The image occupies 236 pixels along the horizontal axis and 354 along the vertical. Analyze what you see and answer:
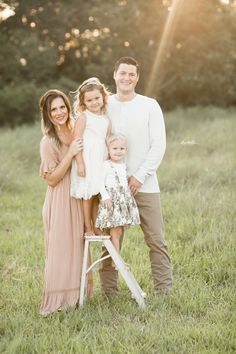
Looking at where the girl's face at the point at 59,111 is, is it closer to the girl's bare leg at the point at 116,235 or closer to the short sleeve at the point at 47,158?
the short sleeve at the point at 47,158

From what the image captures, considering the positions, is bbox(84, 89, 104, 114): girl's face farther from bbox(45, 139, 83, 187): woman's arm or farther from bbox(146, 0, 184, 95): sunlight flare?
bbox(146, 0, 184, 95): sunlight flare

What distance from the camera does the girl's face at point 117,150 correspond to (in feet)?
15.3

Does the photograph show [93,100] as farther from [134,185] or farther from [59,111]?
[134,185]

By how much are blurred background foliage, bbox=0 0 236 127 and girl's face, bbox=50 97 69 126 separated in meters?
20.4

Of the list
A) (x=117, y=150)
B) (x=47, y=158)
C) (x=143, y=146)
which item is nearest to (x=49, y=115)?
(x=47, y=158)

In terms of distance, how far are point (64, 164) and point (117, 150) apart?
0.43m

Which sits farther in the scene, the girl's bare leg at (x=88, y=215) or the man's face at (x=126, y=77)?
the man's face at (x=126, y=77)

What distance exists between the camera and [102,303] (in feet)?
16.1

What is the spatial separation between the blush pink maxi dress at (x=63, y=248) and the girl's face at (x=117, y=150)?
1.28 feet

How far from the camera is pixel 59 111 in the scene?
474cm

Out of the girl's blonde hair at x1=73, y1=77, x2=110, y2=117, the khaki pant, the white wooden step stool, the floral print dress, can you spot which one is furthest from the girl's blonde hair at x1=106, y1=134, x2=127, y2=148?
the white wooden step stool

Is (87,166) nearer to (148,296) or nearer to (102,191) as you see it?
(102,191)

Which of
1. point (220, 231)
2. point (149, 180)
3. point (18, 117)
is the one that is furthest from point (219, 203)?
point (18, 117)

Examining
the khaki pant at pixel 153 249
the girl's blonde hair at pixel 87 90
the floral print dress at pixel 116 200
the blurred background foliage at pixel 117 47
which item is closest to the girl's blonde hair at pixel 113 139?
the floral print dress at pixel 116 200
